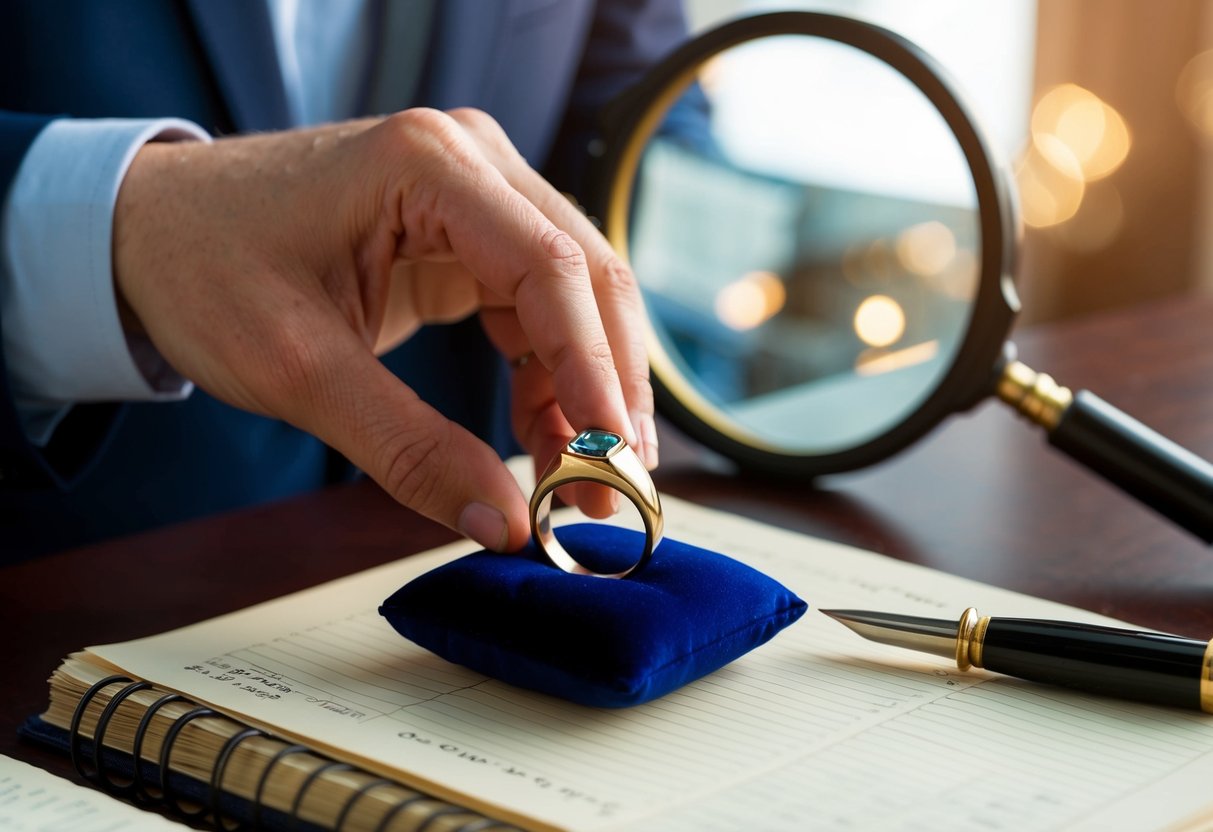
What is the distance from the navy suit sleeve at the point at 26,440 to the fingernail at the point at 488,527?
1.07ft

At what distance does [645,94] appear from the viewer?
3.11ft

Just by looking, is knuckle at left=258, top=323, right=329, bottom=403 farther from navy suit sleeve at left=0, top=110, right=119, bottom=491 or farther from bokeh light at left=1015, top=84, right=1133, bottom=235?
bokeh light at left=1015, top=84, right=1133, bottom=235

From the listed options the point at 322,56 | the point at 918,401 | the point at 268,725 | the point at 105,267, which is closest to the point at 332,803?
the point at 268,725

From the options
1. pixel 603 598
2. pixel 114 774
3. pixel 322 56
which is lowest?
pixel 114 774

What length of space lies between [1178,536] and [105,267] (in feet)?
2.24

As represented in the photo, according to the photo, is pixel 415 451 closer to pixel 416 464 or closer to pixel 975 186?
pixel 416 464

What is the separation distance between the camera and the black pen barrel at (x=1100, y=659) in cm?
53

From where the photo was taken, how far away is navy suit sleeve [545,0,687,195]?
1.33 m

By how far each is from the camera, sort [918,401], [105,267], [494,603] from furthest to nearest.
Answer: [918,401] < [105,267] < [494,603]

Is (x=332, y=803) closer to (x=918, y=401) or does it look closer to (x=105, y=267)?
(x=105, y=267)

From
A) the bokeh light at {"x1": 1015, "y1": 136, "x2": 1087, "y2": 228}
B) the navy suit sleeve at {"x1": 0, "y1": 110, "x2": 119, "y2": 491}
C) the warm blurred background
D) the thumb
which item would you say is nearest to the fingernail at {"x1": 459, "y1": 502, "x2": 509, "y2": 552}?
the thumb

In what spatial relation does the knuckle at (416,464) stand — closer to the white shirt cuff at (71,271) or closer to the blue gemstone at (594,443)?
the blue gemstone at (594,443)

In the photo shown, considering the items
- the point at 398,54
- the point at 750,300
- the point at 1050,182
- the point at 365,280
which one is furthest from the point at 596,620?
the point at 1050,182

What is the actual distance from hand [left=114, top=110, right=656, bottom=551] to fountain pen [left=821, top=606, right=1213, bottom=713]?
0.18m
